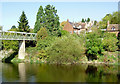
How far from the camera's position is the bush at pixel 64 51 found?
109ft

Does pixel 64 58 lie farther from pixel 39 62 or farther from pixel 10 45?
pixel 10 45

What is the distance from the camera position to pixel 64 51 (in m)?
33.2

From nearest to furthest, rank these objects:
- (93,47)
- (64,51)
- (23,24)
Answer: (64,51) < (93,47) < (23,24)

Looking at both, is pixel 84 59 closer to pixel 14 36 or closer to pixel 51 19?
pixel 51 19

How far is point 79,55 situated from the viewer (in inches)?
1355

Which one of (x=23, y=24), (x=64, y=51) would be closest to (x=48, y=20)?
(x=23, y=24)

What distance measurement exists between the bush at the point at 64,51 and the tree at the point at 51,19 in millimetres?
9708

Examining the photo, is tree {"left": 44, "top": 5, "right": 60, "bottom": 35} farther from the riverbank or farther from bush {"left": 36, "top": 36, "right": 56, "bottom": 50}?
the riverbank

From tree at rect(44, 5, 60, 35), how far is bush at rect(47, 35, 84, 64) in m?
9.71

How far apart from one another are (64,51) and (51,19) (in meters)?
14.6

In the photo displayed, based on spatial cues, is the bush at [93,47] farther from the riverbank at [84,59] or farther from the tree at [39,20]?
the tree at [39,20]

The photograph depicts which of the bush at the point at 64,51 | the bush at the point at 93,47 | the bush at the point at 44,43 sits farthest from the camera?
the bush at the point at 44,43

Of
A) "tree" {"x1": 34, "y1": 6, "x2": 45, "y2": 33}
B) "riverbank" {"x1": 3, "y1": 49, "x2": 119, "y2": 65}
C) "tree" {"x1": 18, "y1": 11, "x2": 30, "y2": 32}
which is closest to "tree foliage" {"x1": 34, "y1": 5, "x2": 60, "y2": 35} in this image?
"tree" {"x1": 34, "y1": 6, "x2": 45, "y2": 33}

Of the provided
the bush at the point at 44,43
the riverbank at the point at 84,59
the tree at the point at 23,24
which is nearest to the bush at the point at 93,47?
the riverbank at the point at 84,59
